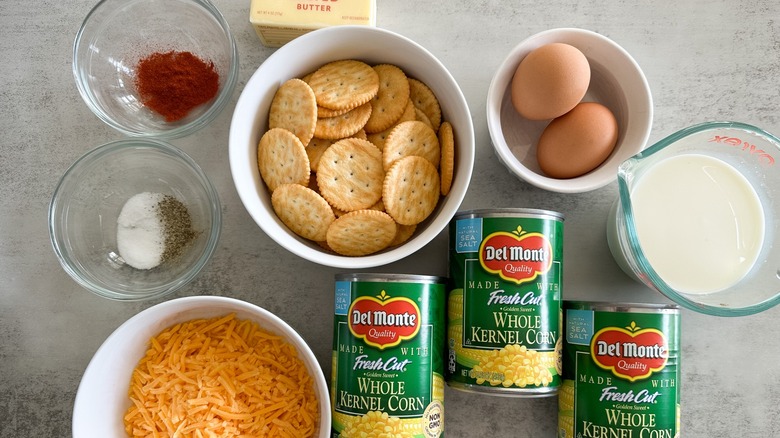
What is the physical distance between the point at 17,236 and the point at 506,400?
112 centimetres

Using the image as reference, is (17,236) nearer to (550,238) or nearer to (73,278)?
(73,278)

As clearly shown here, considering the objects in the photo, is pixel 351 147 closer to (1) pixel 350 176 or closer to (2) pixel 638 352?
(1) pixel 350 176

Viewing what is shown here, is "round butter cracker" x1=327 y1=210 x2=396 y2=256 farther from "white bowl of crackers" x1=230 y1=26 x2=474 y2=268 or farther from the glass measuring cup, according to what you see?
the glass measuring cup

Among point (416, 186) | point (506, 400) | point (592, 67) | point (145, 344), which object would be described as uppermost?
point (592, 67)

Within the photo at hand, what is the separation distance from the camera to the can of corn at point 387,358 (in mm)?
976

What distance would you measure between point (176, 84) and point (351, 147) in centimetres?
39

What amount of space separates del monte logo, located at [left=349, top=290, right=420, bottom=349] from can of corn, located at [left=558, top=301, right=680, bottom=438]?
1.08 feet

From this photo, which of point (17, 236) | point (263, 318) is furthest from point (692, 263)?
point (17, 236)

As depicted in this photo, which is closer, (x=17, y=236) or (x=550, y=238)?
(x=550, y=238)

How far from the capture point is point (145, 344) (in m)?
1.11

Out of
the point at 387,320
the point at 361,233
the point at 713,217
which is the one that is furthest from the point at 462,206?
the point at 713,217

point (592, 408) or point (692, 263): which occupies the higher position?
point (692, 263)

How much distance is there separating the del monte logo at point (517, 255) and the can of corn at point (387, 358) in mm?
115

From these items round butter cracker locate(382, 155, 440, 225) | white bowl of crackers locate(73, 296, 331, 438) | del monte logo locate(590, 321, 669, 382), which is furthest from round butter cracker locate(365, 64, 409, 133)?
del monte logo locate(590, 321, 669, 382)
